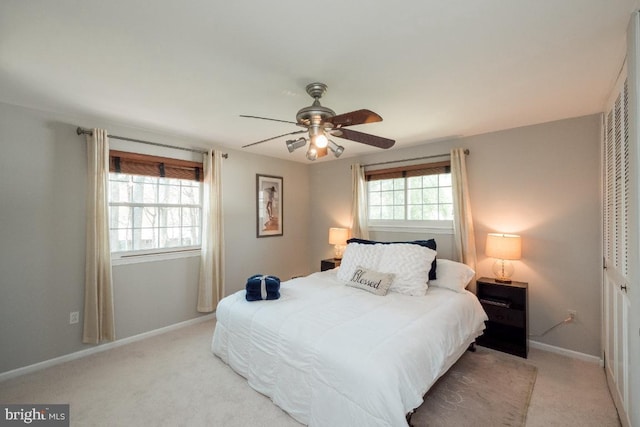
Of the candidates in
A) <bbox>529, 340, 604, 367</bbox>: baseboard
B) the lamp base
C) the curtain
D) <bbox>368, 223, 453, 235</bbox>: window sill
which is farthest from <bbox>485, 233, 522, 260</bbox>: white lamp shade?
the curtain

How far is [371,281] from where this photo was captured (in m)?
2.86

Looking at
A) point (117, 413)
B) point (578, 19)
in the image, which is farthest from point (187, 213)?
point (578, 19)

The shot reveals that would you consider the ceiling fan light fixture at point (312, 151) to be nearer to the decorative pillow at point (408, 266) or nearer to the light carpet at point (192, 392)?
the decorative pillow at point (408, 266)

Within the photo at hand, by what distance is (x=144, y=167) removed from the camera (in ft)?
10.7

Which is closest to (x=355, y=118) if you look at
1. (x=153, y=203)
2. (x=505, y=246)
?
(x=505, y=246)

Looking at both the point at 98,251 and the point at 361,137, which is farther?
the point at 98,251

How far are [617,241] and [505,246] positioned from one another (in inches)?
37.3

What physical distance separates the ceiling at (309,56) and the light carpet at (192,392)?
2.43m

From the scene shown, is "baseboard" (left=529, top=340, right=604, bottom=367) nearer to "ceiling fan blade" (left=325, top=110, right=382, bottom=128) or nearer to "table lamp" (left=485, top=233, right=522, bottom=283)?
"table lamp" (left=485, top=233, right=522, bottom=283)

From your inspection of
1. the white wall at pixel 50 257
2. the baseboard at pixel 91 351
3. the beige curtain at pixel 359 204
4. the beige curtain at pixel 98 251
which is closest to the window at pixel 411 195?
the beige curtain at pixel 359 204

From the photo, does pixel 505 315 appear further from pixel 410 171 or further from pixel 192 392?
pixel 192 392

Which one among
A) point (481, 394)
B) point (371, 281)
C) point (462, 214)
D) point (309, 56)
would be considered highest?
point (309, 56)

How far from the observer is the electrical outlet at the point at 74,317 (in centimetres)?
278

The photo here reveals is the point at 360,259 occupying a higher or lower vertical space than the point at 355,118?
lower
